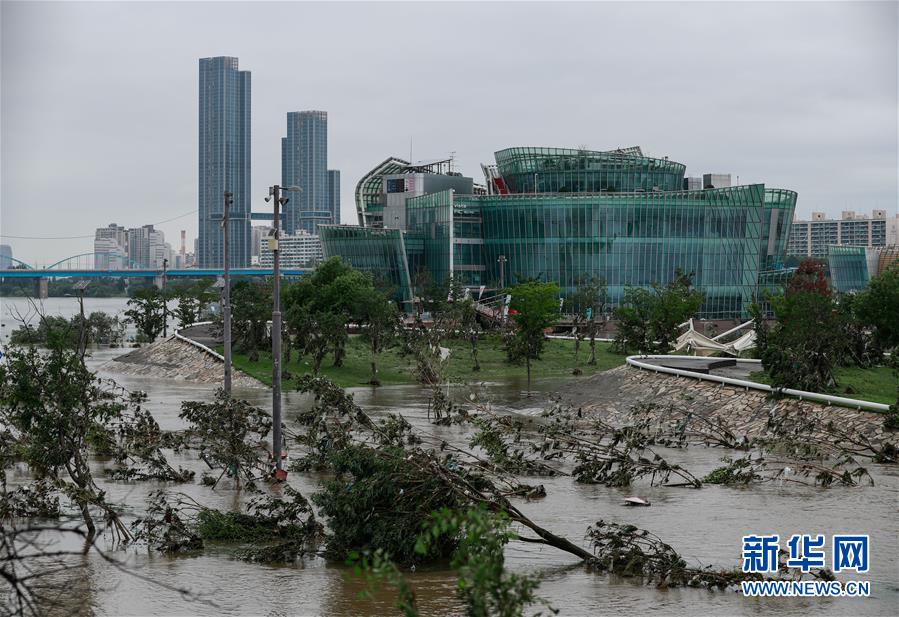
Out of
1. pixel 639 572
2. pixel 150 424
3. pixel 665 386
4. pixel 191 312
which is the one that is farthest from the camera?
pixel 191 312

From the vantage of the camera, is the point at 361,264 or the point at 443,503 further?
the point at 361,264

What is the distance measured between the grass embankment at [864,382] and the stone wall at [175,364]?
2844 centimetres

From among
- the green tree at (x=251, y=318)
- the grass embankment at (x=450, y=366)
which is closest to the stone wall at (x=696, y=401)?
the grass embankment at (x=450, y=366)

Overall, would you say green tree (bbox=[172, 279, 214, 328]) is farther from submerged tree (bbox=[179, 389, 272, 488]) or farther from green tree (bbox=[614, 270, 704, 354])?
submerged tree (bbox=[179, 389, 272, 488])

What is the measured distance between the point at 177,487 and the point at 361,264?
87391 millimetres

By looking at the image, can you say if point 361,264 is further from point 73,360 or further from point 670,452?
point 73,360

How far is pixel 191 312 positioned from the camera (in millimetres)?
96812

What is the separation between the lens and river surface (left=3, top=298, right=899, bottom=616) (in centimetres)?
1639

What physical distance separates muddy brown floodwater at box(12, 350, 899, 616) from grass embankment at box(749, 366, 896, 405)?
10261 mm

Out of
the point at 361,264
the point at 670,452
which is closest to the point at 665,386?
the point at 670,452

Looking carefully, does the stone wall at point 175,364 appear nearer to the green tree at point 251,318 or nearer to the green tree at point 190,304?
the green tree at point 251,318

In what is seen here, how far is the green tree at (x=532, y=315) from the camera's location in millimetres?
59094

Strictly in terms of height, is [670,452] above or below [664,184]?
below

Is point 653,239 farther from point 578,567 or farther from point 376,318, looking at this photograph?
point 578,567
